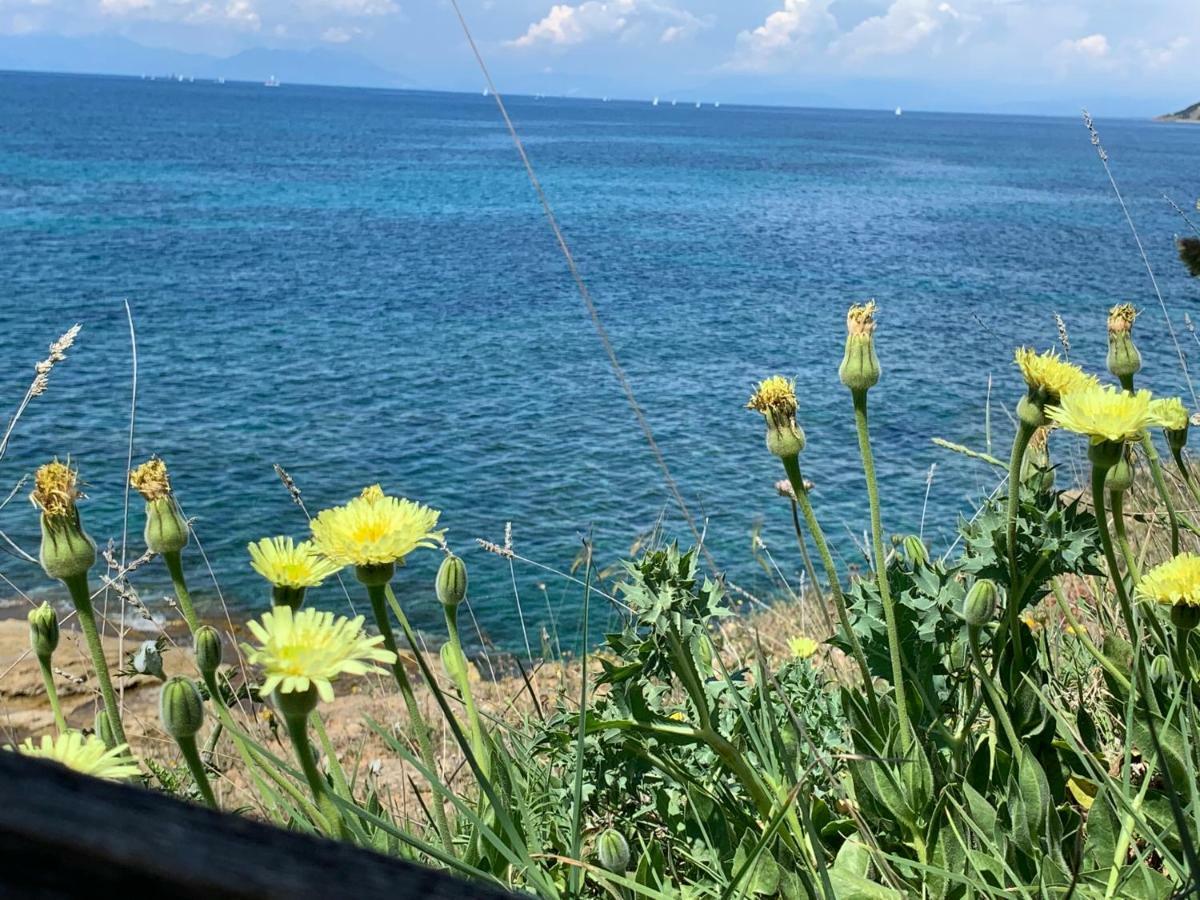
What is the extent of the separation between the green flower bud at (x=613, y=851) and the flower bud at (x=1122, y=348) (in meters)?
1.32

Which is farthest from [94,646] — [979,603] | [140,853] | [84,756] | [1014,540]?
[1014,540]

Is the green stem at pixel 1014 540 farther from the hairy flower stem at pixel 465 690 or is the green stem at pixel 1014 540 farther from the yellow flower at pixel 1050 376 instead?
the hairy flower stem at pixel 465 690

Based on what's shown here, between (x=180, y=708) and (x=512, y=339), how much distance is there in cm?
1837

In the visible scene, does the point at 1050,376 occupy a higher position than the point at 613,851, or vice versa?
the point at 1050,376

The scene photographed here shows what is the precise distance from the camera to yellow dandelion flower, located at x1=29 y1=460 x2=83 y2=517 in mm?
1584

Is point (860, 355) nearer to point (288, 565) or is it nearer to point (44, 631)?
point (288, 565)

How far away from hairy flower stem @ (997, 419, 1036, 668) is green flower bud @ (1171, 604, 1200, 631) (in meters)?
0.24

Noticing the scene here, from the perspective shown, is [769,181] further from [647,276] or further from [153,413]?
[153,413]

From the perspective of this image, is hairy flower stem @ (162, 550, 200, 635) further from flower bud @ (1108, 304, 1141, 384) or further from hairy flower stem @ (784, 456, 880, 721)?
flower bud @ (1108, 304, 1141, 384)

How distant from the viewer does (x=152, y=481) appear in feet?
5.77

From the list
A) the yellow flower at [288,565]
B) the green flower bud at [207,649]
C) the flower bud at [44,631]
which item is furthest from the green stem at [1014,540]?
the flower bud at [44,631]

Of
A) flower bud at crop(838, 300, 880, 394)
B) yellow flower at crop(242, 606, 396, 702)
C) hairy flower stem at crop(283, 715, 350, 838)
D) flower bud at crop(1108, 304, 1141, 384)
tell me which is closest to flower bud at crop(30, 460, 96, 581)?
hairy flower stem at crop(283, 715, 350, 838)

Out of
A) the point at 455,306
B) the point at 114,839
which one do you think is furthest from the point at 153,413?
the point at 114,839

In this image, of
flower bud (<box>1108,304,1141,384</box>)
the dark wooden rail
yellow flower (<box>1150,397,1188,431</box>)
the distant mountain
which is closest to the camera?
the dark wooden rail
